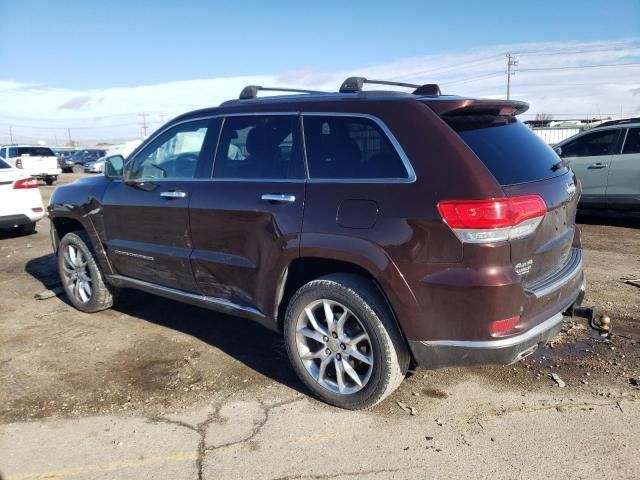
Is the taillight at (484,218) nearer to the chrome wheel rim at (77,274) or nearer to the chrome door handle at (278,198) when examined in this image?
the chrome door handle at (278,198)

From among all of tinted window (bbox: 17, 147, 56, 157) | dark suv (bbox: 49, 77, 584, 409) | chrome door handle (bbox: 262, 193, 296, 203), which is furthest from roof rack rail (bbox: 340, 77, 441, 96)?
tinted window (bbox: 17, 147, 56, 157)

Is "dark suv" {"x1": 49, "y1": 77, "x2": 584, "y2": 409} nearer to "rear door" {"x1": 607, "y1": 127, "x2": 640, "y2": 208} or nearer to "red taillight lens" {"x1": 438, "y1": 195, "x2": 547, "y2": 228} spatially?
"red taillight lens" {"x1": 438, "y1": 195, "x2": 547, "y2": 228}

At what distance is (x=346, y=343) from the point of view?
10.9 feet

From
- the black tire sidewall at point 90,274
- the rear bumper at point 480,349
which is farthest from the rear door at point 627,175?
the black tire sidewall at point 90,274

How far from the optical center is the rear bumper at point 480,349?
290cm

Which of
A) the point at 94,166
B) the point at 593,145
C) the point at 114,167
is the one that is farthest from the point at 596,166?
the point at 94,166

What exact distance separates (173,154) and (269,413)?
2258 mm

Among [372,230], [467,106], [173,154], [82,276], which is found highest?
[467,106]

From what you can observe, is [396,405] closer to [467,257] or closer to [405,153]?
[467,257]

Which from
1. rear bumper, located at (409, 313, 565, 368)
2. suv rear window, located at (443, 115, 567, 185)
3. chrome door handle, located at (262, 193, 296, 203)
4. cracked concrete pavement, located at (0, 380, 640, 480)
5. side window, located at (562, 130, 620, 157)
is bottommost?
cracked concrete pavement, located at (0, 380, 640, 480)

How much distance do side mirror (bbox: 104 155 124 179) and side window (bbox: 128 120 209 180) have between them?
0.21m

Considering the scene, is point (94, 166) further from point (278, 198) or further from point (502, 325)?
point (502, 325)

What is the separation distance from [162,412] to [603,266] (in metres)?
5.29

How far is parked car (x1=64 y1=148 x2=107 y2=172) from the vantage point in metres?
42.5
